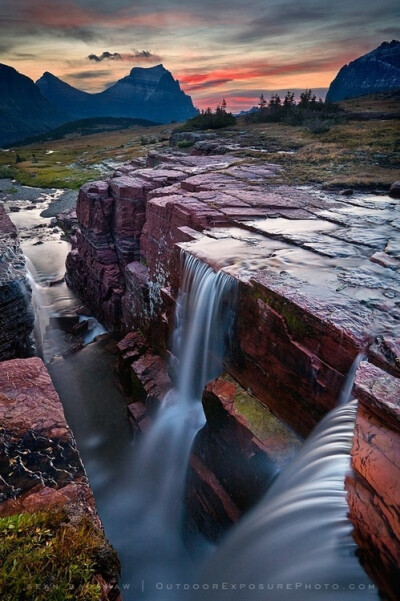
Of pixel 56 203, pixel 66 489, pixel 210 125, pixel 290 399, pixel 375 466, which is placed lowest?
pixel 56 203

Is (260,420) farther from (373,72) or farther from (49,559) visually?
(373,72)

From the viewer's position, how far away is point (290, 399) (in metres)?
4.95

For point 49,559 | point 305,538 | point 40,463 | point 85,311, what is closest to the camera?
point 49,559

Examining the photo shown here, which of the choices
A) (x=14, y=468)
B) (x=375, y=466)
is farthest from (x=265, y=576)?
(x=14, y=468)

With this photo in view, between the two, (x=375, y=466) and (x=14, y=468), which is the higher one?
(x=14, y=468)

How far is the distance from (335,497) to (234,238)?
4888mm

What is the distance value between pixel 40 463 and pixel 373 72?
20940 cm

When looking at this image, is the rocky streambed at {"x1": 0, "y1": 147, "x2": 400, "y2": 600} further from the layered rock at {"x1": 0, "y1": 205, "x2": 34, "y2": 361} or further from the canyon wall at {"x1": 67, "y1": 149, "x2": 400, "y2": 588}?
the layered rock at {"x1": 0, "y1": 205, "x2": 34, "y2": 361}

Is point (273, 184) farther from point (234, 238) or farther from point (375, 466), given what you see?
point (375, 466)

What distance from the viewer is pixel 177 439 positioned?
713 centimetres

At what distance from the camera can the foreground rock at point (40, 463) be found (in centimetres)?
215

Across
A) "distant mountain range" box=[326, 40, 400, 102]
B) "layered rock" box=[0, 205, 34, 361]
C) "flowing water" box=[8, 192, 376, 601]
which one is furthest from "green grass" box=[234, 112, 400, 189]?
"distant mountain range" box=[326, 40, 400, 102]

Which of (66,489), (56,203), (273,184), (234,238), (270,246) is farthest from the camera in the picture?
(56,203)

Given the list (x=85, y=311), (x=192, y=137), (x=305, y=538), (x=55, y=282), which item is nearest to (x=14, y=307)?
(x=305, y=538)
